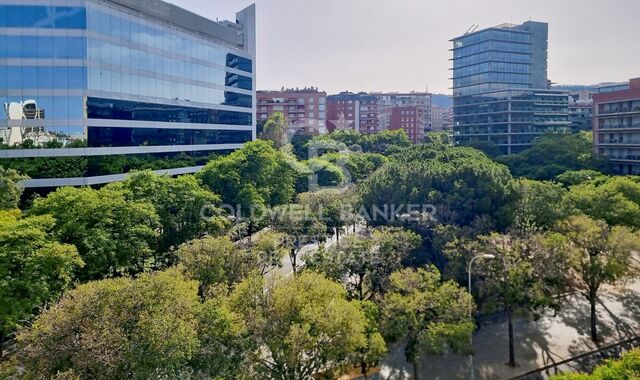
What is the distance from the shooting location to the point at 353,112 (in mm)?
113750

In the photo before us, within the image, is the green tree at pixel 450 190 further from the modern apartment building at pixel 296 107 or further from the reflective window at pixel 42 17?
the modern apartment building at pixel 296 107

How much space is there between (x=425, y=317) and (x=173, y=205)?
1653cm

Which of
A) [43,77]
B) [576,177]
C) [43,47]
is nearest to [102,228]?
[43,77]

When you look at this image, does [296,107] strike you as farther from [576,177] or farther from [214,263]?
[214,263]

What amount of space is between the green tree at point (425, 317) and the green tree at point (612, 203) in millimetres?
17006

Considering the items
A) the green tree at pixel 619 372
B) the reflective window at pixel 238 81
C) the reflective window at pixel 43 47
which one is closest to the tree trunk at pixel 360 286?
the green tree at pixel 619 372

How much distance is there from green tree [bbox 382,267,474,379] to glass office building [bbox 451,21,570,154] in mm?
66598

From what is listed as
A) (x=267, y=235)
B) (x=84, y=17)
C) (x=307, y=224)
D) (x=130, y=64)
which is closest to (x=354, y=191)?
(x=307, y=224)

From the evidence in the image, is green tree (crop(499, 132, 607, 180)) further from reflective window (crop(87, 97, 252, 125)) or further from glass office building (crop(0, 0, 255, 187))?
glass office building (crop(0, 0, 255, 187))

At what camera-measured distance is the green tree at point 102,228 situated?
68.6 ft

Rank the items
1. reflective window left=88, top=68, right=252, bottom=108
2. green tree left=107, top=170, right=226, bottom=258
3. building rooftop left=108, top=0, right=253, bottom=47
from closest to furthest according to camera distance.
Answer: green tree left=107, top=170, right=226, bottom=258 < reflective window left=88, top=68, right=252, bottom=108 < building rooftop left=108, top=0, right=253, bottom=47

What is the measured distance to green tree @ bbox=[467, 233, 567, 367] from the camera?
20.3 meters

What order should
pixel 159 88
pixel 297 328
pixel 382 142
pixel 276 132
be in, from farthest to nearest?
pixel 382 142
pixel 276 132
pixel 159 88
pixel 297 328

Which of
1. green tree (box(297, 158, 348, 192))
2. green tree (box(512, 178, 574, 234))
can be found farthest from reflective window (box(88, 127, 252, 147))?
green tree (box(512, 178, 574, 234))
